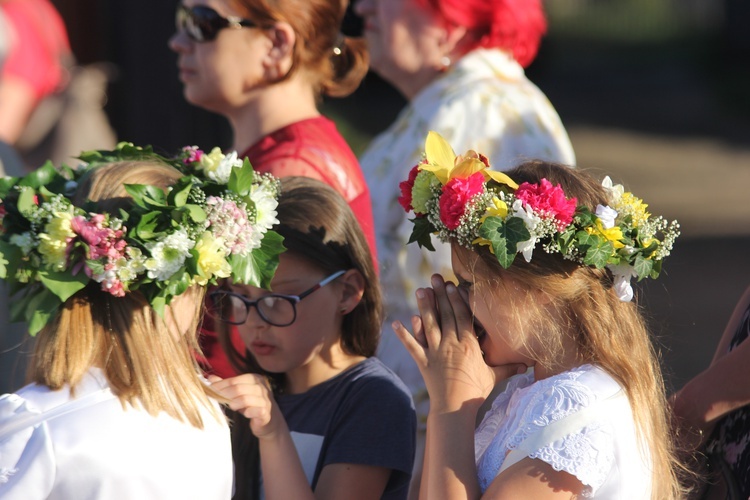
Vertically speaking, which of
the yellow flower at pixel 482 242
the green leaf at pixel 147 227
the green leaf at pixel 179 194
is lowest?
the green leaf at pixel 147 227

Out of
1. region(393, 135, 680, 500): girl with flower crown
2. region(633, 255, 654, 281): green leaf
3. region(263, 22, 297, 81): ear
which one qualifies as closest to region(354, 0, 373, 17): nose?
region(263, 22, 297, 81): ear

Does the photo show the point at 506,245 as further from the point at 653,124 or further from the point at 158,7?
the point at 653,124

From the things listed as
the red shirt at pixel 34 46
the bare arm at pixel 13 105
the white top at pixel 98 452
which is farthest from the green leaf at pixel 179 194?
the red shirt at pixel 34 46

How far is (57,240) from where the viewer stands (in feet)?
7.03

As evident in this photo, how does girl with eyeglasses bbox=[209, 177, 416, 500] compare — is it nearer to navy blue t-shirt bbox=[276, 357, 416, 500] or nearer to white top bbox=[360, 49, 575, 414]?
navy blue t-shirt bbox=[276, 357, 416, 500]

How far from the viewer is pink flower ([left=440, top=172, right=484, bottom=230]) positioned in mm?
2234

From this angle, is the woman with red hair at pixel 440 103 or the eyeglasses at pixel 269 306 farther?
the woman with red hair at pixel 440 103

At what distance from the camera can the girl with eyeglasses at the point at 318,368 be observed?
2531 mm

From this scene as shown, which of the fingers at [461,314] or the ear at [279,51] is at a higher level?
the fingers at [461,314]

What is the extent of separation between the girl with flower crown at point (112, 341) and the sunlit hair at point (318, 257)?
0.41 m

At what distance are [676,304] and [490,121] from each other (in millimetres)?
5897

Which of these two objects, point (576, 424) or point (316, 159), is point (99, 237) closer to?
point (576, 424)

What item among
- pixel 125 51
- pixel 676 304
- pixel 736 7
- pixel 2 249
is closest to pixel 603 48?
pixel 736 7

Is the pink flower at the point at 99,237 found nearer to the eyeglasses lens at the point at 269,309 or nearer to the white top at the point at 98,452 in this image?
the white top at the point at 98,452
